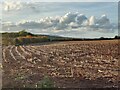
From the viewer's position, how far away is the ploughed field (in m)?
11.5

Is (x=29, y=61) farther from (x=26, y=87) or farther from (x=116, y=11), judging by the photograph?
(x=116, y=11)

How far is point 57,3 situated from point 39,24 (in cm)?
51

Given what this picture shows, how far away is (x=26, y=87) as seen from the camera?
1145 centimetres

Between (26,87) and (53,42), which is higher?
(53,42)

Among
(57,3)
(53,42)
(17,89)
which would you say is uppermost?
(57,3)

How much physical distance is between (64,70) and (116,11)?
1.43 m

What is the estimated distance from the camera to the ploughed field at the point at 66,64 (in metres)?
11.5

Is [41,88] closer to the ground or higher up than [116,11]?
closer to the ground

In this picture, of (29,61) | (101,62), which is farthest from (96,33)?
(29,61)

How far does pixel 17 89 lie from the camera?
11.4 m

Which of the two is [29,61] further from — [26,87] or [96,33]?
[96,33]

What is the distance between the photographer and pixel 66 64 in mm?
11555

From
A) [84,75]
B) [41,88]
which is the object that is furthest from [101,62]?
[41,88]

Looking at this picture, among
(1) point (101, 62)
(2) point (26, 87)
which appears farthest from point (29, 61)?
(1) point (101, 62)
